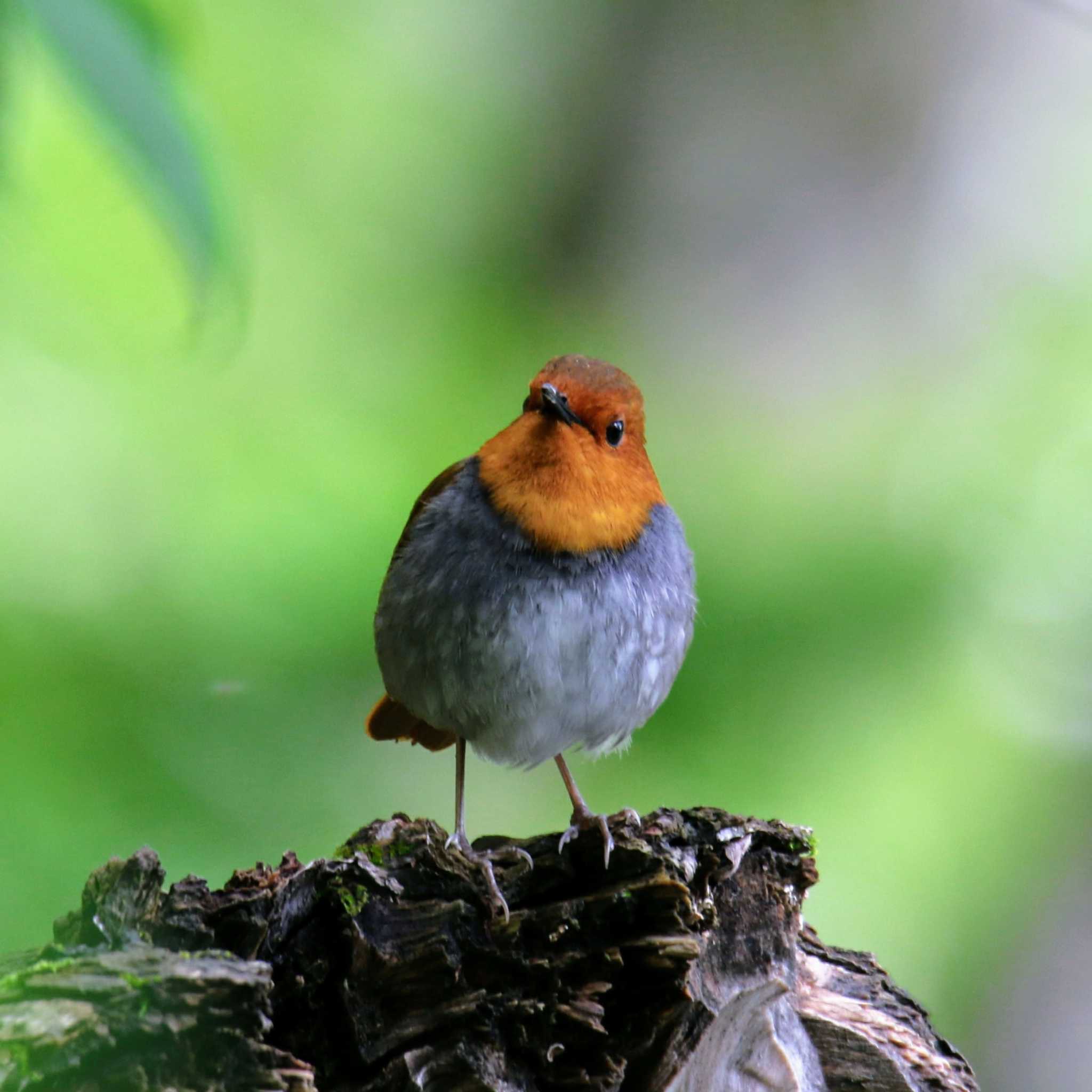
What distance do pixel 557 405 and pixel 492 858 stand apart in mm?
1215

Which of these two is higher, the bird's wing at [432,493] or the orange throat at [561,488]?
the bird's wing at [432,493]

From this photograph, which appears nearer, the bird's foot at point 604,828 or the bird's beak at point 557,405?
the bird's foot at point 604,828

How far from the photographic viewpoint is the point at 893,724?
512 cm

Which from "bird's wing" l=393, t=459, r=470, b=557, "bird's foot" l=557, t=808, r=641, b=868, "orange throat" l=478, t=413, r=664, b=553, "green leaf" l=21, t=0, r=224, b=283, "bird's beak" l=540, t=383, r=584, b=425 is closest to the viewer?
"green leaf" l=21, t=0, r=224, b=283

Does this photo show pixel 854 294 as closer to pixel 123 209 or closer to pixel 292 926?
pixel 123 209

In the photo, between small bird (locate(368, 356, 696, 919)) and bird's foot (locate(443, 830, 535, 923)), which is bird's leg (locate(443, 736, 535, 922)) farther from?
small bird (locate(368, 356, 696, 919))

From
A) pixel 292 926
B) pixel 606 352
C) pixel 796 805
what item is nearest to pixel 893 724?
pixel 796 805

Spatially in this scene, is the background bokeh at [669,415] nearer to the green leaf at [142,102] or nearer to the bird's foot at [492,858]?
the bird's foot at [492,858]

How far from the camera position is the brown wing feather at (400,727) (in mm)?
3930

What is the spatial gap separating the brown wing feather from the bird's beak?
1162mm

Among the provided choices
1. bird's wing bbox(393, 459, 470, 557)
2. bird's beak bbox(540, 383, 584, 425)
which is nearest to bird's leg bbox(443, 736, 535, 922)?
bird's wing bbox(393, 459, 470, 557)

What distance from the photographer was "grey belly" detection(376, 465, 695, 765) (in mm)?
3238

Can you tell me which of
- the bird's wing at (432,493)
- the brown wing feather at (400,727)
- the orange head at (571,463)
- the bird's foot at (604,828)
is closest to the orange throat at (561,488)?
the orange head at (571,463)

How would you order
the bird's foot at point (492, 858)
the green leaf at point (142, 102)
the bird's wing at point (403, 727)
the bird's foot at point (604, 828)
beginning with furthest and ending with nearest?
1. the bird's wing at point (403, 727)
2. the bird's foot at point (604, 828)
3. the bird's foot at point (492, 858)
4. the green leaf at point (142, 102)
